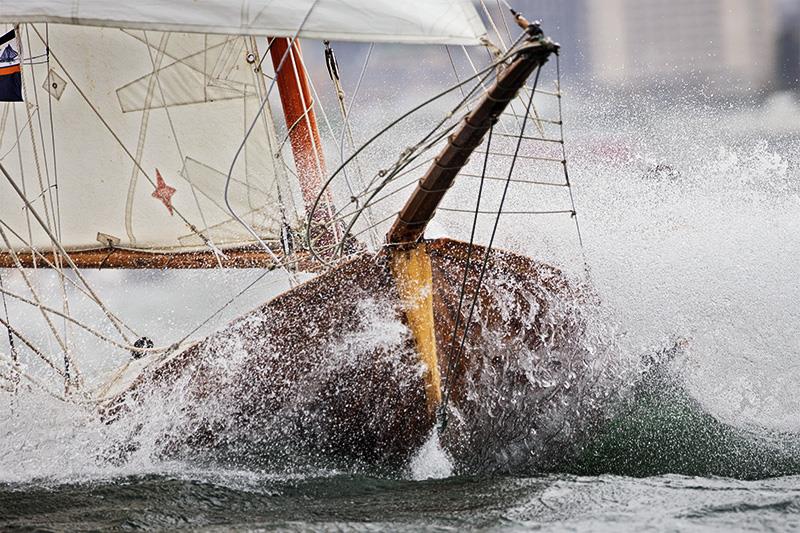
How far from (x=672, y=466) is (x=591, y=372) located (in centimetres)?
87

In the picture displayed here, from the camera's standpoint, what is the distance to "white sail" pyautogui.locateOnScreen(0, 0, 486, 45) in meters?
5.07

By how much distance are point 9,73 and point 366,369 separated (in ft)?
11.7

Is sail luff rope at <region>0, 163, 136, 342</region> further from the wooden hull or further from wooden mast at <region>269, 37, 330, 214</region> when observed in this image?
wooden mast at <region>269, 37, 330, 214</region>

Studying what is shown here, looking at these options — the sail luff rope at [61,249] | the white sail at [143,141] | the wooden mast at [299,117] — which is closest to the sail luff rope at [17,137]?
the white sail at [143,141]

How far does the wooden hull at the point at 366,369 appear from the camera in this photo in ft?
17.1

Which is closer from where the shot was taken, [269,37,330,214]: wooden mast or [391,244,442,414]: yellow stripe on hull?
[391,244,442,414]: yellow stripe on hull

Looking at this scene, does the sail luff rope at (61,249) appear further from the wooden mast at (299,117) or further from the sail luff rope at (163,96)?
the wooden mast at (299,117)

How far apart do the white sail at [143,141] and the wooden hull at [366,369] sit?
229 centimetres

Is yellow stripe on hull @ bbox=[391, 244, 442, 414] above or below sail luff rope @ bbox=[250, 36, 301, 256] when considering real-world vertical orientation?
below

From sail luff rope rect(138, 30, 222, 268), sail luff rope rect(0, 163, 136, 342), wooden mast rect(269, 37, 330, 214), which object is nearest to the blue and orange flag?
sail luff rope rect(138, 30, 222, 268)

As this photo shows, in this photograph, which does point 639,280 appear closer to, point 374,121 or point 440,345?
point 440,345

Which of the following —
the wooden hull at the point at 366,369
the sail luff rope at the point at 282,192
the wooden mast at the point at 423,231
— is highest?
the sail luff rope at the point at 282,192

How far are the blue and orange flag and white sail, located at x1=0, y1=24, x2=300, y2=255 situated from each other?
436 mm

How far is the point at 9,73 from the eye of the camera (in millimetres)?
6832
